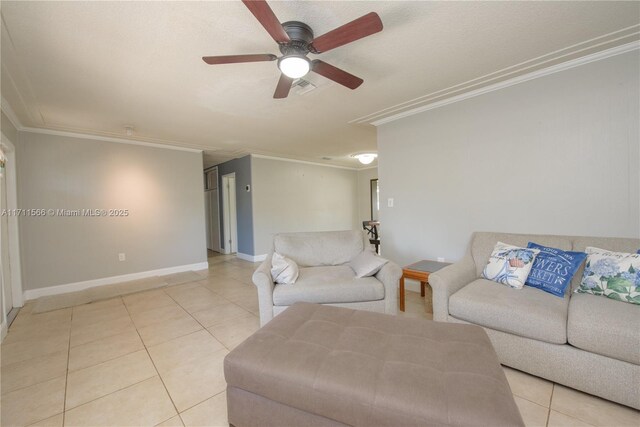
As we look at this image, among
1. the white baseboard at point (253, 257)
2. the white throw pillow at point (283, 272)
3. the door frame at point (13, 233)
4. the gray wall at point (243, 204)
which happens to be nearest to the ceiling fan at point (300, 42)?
the white throw pillow at point (283, 272)

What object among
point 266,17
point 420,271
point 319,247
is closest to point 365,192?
point 319,247

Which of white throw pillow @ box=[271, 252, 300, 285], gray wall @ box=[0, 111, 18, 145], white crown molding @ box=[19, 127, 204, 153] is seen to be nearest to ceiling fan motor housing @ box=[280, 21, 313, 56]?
white throw pillow @ box=[271, 252, 300, 285]

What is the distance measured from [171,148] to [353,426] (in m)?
5.12

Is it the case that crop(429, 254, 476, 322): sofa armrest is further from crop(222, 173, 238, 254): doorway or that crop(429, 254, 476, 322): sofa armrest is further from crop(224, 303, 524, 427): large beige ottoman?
crop(222, 173, 238, 254): doorway

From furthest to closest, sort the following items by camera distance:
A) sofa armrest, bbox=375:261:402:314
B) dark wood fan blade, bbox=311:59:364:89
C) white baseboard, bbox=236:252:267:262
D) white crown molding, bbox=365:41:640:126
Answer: white baseboard, bbox=236:252:267:262, sofa armrest, bbox=375:261:402:314, white crown molding, bbox=365:41:640:126, dark wood fan blade, bbox=311:59:364:89

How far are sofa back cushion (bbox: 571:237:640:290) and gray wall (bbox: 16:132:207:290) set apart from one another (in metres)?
5.38

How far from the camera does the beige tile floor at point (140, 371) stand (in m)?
1.50

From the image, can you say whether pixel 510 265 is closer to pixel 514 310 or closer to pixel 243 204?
pixel 514 310

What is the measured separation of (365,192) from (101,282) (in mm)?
6537

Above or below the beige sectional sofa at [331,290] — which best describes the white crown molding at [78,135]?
above

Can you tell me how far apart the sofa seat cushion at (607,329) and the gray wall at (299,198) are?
4.74m

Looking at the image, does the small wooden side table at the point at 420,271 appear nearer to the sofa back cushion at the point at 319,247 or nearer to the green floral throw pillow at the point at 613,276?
the sofa back cushion at the point at 319,247

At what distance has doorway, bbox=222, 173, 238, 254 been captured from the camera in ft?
21.8

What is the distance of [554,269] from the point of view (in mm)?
1980
